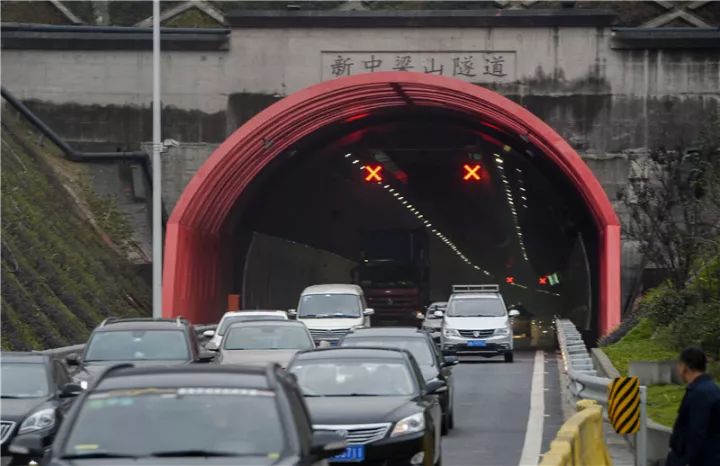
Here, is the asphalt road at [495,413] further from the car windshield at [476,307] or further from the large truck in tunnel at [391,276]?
the large truck in tunnel at [391,276]

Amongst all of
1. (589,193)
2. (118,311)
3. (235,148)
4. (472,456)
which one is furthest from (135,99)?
(472,456)

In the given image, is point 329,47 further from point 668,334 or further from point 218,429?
point 218,429

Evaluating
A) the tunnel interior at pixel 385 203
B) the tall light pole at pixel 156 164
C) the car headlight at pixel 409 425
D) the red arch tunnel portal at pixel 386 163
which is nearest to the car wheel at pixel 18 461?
the car headlight at pixel 409 425

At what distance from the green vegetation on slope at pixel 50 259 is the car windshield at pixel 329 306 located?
5.54 meters

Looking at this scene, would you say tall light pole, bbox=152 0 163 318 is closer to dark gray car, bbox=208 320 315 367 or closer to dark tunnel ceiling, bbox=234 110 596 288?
dark gray car, bbox=208 320 315 367

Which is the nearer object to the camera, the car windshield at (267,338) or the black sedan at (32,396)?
the black sedan at (32,396)

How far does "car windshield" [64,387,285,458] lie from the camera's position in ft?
30.5

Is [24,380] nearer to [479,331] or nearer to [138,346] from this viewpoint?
[138,346]

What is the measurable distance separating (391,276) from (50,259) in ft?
72.0

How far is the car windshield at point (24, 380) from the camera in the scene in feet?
60.1

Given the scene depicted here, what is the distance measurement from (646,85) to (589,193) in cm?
453

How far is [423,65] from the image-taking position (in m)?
48.8

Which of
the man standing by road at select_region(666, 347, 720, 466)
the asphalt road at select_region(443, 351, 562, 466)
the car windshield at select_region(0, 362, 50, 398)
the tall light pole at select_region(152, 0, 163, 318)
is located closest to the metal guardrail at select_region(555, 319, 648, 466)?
the asphalt road at select_region(443, 351, 562, 466)

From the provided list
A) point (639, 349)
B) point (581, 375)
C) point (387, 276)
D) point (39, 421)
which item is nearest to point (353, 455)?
point (39, 421)
